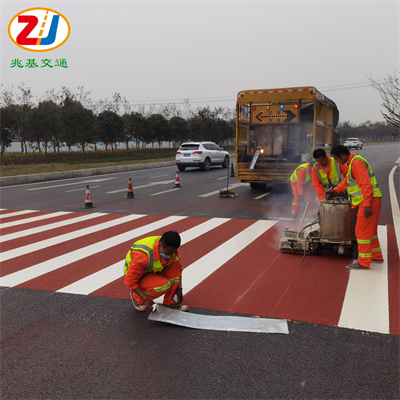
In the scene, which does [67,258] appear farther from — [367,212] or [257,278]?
[367,212]

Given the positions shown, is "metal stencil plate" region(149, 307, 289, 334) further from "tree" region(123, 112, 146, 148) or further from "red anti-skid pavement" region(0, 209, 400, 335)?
"tree" region(123, 112, 146, 148)

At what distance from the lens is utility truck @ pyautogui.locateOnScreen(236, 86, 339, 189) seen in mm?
12336

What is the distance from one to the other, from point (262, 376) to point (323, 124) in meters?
11.6

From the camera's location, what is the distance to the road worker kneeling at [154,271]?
372 cm

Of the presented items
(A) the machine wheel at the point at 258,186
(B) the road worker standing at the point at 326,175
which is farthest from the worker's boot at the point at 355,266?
(A) the machine wheel at the point at 258,186

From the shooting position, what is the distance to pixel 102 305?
4.38 metres

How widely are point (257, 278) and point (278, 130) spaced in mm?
9048

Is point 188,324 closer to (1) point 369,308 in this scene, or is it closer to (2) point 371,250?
(1) point 369,308

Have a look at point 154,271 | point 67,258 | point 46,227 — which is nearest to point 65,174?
point 46,227

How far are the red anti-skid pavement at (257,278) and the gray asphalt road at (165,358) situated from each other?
347 mm

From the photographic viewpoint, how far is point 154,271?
4012 mm

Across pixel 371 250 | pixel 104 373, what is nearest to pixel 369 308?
pixel 371 250

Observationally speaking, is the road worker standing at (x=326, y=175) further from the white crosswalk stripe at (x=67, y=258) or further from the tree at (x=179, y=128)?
the tree at (x=179, y=128)

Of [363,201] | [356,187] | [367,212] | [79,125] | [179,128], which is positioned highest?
[179,128]
